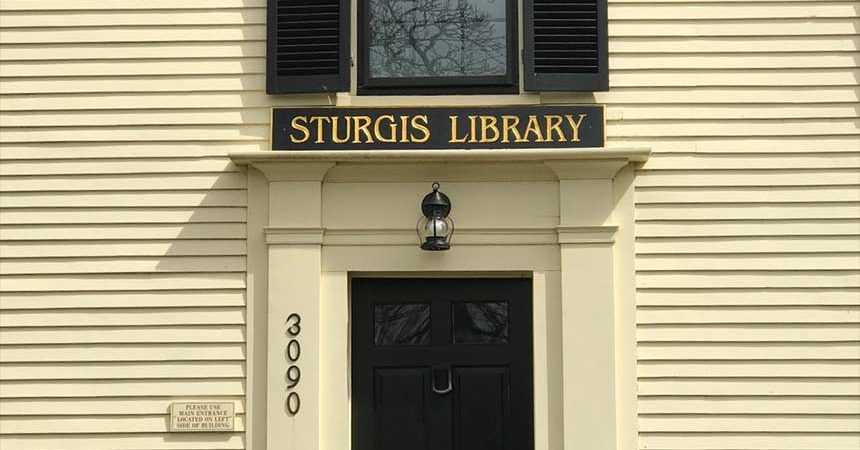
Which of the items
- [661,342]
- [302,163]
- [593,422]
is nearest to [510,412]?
[593,422]

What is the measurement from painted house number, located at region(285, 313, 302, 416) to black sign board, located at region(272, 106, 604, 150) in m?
1.11

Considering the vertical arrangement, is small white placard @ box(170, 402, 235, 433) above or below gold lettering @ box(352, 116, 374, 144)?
below

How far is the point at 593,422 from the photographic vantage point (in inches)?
302

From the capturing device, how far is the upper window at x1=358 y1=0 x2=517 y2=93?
26.4ft

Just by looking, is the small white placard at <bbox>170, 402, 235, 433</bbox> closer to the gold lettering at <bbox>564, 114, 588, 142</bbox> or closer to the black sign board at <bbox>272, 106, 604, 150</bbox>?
the black sign board at <bbox>272, 106, 604, 150</bbox>

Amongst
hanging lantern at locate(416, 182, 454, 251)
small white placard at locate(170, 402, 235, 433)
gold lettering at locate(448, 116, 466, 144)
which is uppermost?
gold lettering at locate(448, 116, 466, 144)

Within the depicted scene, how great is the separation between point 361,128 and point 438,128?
0.49m

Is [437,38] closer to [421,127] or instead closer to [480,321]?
[421,127]

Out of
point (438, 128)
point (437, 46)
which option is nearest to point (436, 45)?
point (437, 46)

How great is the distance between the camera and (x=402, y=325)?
8.04m

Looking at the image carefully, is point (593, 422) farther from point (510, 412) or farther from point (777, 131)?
point (777, 131)

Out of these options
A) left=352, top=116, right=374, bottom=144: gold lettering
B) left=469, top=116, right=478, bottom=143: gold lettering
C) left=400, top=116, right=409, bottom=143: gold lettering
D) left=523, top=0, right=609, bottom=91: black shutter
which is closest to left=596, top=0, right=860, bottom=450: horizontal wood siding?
left=523, top=0, right=609, bottom=91: black shutter

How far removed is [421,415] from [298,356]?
0.87m

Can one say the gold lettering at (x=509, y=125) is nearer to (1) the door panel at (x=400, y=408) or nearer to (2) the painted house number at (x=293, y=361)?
(1) the door panel at (x=400, y=408)
